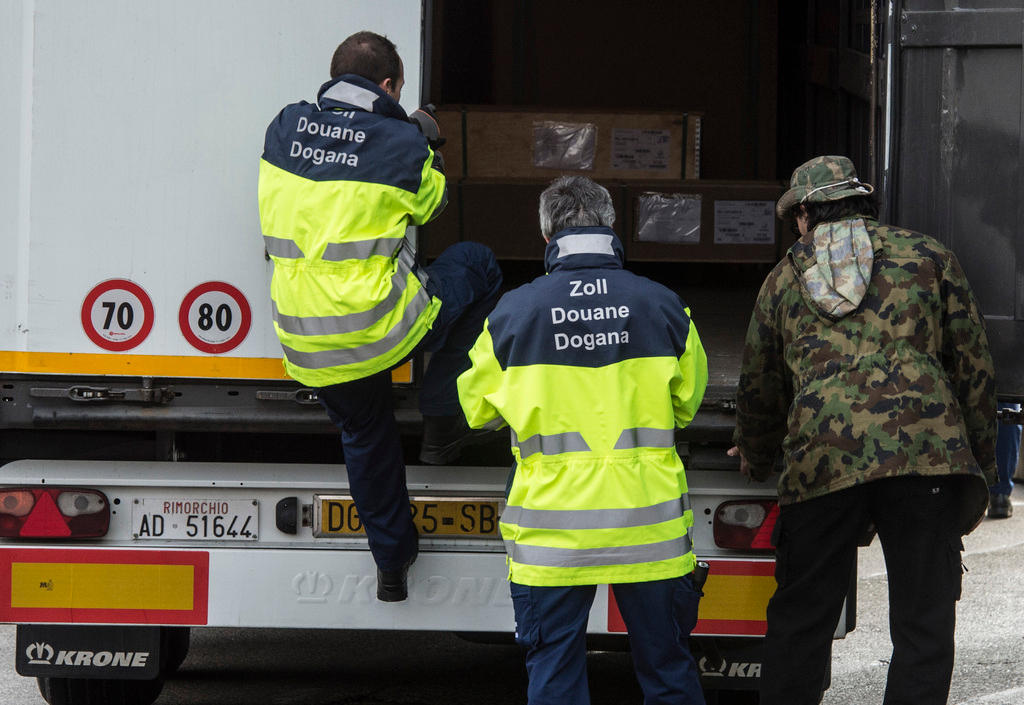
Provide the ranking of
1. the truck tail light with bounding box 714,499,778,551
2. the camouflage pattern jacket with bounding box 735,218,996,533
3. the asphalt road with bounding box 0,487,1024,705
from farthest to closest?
1. the asphalt road with bounding box 0,487,1024,705
2. the truck tail light with bounding box 714,499,778,551
3. the camouflage pattern jacket with bounding box 735,218,996,533

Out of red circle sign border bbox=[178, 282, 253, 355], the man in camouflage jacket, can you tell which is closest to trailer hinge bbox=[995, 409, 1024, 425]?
the man in camouflage jacket

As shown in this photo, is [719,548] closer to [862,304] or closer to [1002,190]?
[862,304]

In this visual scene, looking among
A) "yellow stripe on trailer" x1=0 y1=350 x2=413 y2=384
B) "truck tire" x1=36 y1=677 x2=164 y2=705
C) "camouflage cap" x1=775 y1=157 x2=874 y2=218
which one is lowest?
"truck tire" x1=36 y1=677 x2=164 y2=705

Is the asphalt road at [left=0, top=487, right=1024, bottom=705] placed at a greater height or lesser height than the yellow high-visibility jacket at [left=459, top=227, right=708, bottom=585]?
lesser

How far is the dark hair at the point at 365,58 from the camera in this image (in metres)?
3.59

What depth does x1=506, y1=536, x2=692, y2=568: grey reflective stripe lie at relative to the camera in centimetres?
321

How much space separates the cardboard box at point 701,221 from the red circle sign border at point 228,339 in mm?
2850

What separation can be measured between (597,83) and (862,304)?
367 cm

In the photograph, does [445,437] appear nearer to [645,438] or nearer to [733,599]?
[645,438]

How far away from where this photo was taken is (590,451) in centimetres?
321

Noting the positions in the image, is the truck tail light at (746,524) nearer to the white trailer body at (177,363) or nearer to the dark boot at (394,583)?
the white trailer body at (177,363)

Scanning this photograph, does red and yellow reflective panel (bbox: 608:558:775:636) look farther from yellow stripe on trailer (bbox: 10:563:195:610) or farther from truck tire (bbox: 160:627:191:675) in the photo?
truck tire (bbox: 160:627:191:675)

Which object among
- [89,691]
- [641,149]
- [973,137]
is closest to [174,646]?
[89,691]

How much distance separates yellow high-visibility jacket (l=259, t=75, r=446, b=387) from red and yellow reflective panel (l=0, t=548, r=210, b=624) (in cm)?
69
